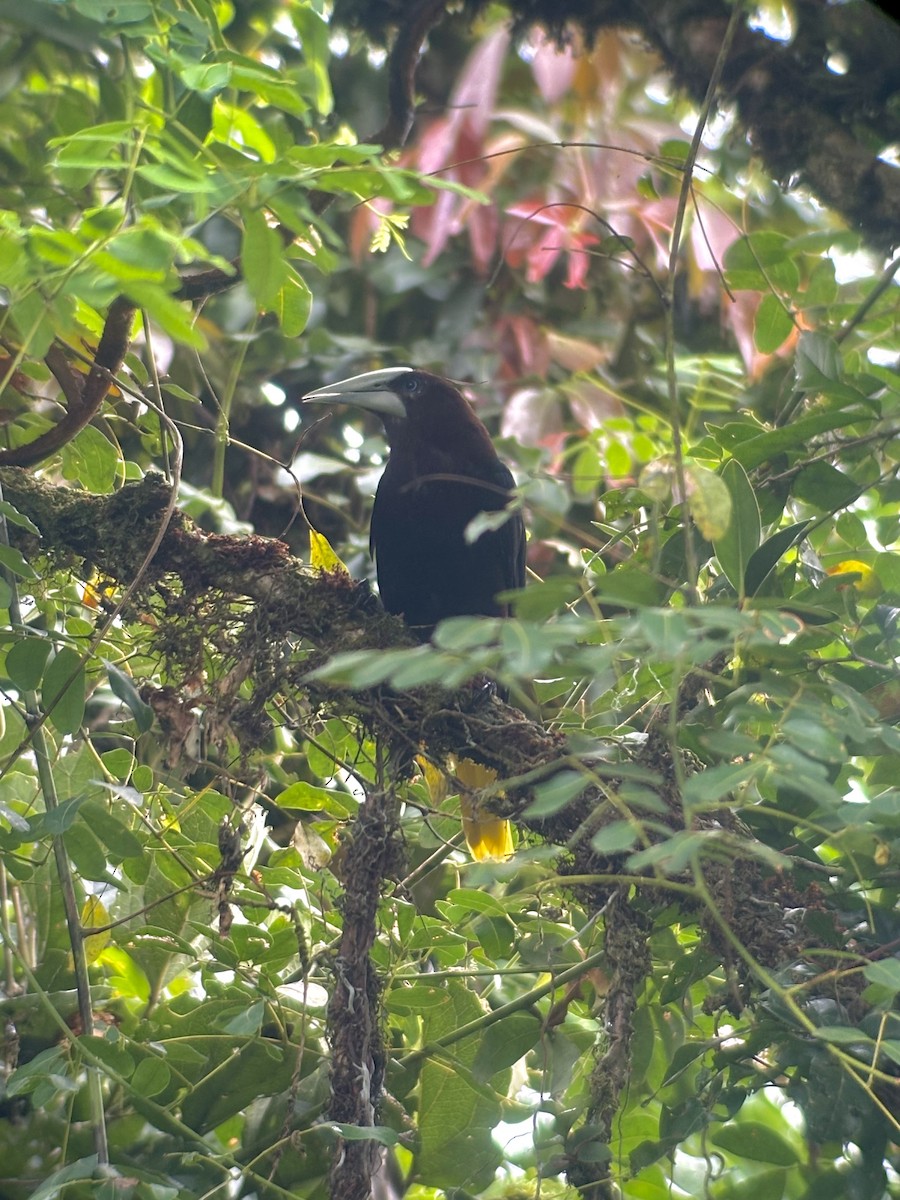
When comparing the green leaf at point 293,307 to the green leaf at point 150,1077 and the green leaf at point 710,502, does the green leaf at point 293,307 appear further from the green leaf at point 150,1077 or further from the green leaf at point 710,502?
the green leaf at point 150,1077

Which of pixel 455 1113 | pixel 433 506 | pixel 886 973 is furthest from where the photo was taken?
pixel 433 506

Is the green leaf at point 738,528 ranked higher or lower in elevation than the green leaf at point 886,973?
higher

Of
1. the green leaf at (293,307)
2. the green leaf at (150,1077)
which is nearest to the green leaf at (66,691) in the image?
the green leaf at (150,1077)

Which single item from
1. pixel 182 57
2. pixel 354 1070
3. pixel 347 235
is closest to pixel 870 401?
pixel 182 57

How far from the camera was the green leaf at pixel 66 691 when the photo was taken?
1.54 metres

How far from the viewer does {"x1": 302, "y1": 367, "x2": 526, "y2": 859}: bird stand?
104 inches

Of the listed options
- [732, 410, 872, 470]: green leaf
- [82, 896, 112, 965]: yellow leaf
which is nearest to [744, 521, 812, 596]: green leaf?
[732, 410, 872, 470]: green leaf

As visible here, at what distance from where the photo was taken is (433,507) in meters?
A: 2.65

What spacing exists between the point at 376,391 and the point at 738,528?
1540 millimetres

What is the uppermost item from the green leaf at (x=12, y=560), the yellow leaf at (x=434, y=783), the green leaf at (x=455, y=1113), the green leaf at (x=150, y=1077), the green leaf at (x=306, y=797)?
the green leaf at (x=12, y=560)

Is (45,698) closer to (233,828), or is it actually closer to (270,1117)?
(233,828)

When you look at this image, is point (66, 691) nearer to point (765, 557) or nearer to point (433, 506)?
point (765, 557)

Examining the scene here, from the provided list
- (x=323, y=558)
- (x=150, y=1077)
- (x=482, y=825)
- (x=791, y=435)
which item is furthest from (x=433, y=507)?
(x=150, y=1077)

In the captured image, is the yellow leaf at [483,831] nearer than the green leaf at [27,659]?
No
